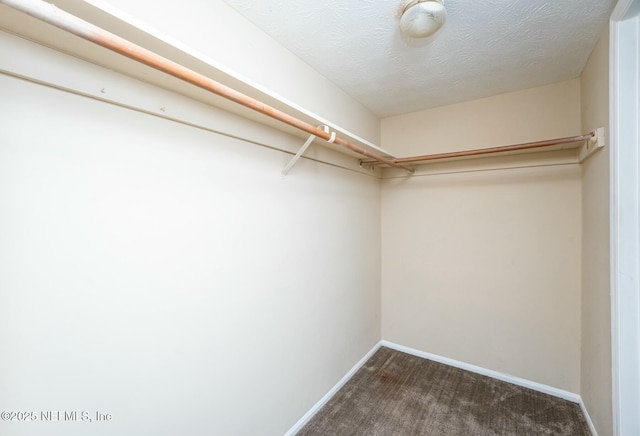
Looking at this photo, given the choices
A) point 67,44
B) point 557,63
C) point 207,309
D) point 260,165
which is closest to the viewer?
point 67,44

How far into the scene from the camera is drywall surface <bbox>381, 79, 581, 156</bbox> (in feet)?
7.08

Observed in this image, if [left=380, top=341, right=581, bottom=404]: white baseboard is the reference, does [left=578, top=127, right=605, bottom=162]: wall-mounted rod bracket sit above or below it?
above

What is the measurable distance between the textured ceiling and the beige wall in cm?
34

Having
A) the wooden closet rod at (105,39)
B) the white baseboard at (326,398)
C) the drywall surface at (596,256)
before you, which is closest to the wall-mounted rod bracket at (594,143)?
the drywall surface at (596,256)

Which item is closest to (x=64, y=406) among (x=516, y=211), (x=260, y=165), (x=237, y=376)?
(x=237, y=376)

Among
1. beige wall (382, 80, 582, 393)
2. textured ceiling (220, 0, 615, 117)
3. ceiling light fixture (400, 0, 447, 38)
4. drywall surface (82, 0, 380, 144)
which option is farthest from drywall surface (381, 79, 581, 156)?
ceiling light fixture (400, 0, 447, 38)

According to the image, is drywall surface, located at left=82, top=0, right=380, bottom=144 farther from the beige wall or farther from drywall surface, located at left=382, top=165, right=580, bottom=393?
drywall surface, located at left=382, top=165, right=580, bottom=393

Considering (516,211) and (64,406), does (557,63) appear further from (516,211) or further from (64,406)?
(64,406)

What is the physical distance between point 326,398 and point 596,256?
2178 millimetres

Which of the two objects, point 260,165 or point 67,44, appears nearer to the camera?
point 67,44

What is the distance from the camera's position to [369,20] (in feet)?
4.85

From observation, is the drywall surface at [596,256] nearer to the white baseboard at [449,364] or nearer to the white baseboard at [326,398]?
the white baseboard at [449,364]

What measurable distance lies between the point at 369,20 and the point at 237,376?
2111 mm

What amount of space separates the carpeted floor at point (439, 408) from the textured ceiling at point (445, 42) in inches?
102
